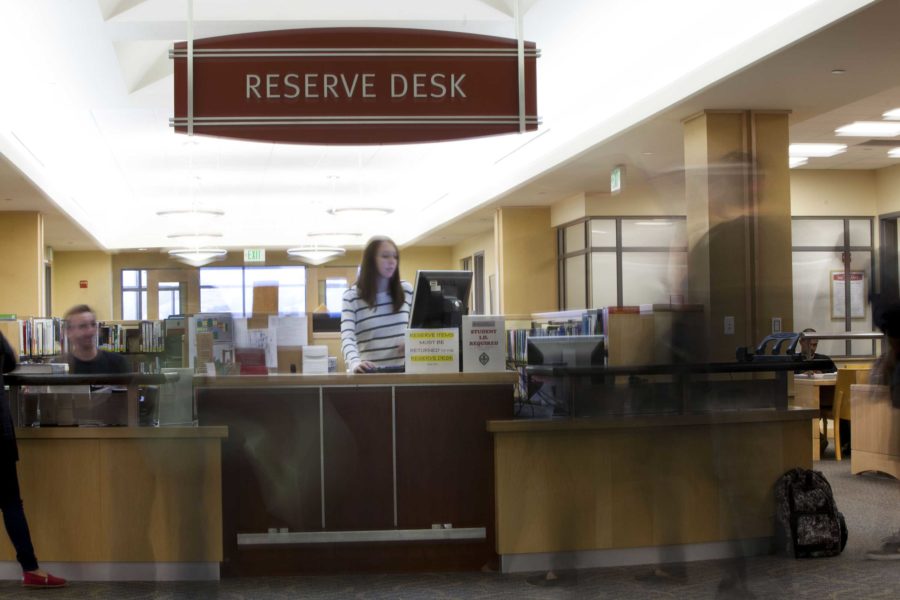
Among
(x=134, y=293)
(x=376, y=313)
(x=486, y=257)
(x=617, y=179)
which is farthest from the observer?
(x=486, y=257)

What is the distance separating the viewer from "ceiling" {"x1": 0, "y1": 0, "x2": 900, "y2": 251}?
4.82m

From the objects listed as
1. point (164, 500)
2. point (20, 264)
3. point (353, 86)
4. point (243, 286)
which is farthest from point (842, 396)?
point (20, 264)

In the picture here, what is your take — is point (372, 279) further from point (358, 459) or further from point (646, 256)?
point (646, 256)

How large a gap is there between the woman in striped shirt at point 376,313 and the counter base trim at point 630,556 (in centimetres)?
97

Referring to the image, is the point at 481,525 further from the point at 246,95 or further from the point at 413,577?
the point at 246,95

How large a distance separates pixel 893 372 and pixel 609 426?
4.13 feet

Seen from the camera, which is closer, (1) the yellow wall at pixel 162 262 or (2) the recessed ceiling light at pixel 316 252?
(1) the yellow wall at pixel 162 262

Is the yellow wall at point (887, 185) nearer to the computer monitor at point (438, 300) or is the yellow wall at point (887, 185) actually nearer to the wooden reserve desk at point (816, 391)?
the wooden reserve desk at point (816, 391)

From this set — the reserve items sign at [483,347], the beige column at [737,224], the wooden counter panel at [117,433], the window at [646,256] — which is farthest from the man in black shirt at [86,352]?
the beige column at [737,224]

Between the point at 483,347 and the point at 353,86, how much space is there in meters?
1.18

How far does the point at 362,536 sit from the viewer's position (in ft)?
12.5

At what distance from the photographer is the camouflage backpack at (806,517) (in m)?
3.56

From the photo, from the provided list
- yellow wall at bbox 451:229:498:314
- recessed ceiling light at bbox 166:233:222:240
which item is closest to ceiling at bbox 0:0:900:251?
recessed ceiling light at bbox 166:233:222:240

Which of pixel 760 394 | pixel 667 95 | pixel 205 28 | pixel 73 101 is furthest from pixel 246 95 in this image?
pixel 73 101
